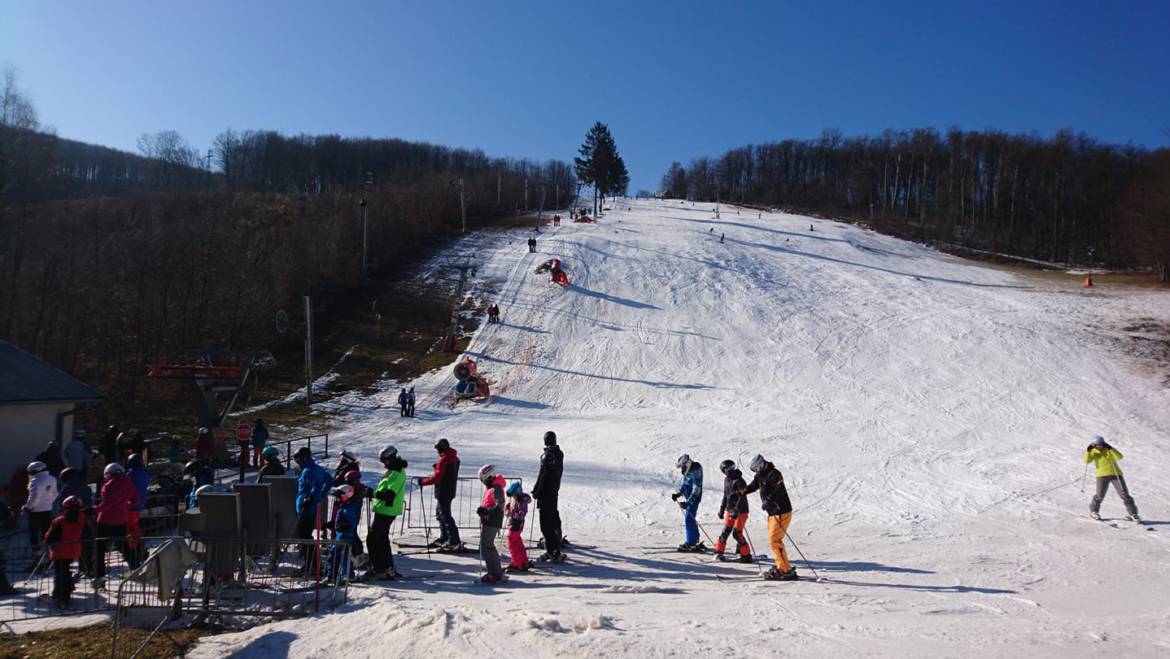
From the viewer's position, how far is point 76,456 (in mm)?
12391

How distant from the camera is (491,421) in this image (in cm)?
2623

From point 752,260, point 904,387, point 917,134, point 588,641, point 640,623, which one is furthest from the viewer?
point 917,134

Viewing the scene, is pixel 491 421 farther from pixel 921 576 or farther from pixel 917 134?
pixel 917 134

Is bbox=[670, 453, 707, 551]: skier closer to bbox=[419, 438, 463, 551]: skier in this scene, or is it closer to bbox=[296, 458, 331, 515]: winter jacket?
bbox=[419, 438, 463, 551]: skier

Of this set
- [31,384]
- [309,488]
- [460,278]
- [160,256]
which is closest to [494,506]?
[309,488]

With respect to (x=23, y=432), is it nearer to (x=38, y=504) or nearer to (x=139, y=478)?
(x=38, y=504)

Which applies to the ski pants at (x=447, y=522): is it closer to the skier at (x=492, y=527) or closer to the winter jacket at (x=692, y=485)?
the skier at (x=492, y=527)

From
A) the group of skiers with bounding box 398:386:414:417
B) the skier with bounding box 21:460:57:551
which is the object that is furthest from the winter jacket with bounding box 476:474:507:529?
the group of skiers with bounding box 398:386:414:417

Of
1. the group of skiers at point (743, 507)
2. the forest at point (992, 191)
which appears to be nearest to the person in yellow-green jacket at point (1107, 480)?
the group of skiers at point (743, 507)

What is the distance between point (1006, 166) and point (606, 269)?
64898 mm

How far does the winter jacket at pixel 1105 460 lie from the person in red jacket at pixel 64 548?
57.5 feet

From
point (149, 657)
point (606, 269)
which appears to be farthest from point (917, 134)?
point (149, 657)

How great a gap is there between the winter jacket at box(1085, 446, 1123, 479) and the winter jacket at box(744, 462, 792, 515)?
8.56 metres

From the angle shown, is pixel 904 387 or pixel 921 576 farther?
pixel 904 387
